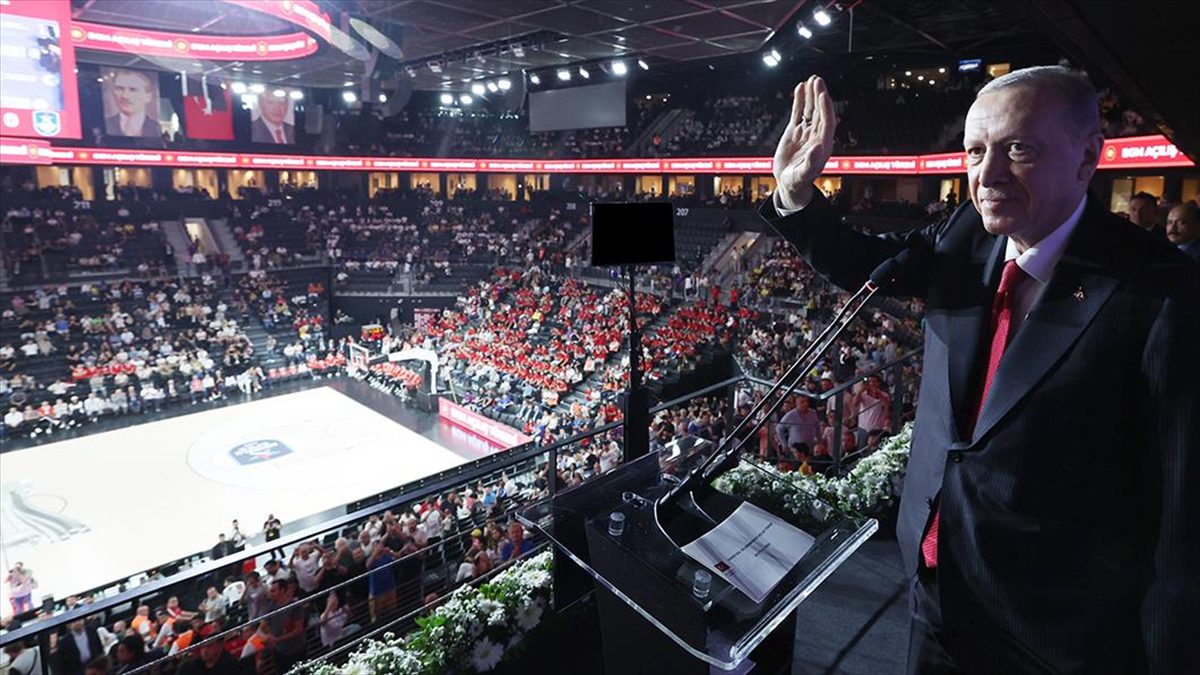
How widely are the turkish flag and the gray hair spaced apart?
84.4ft

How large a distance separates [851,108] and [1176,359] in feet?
74.3

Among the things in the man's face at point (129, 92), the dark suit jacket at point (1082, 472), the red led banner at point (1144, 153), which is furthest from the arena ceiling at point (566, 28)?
the dark suit jacket at point (1082, 472)

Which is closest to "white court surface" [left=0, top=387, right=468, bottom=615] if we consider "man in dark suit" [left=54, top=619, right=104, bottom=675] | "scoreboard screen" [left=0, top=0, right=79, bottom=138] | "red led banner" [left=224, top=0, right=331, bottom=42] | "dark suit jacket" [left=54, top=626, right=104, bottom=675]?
"man in dark suit" [left=54, top=619, right=104, bottom=675]

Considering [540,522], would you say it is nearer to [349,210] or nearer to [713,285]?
[713,285]

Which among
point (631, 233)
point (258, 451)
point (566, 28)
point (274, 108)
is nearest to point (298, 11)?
point (566, 28)

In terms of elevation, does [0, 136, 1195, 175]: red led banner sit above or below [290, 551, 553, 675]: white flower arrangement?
above

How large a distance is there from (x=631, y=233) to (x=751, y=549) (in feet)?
5.77

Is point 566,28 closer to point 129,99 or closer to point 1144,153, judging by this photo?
point 1144,153

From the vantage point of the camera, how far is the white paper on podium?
1256 mm

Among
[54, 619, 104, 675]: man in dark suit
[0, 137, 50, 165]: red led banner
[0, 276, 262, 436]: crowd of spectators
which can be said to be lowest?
[54, 619, 104, 675]: man in dark suit

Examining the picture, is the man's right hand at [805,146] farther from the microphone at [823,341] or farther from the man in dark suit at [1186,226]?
the man in dark suit at [1186,226]

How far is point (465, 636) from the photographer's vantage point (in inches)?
94.0

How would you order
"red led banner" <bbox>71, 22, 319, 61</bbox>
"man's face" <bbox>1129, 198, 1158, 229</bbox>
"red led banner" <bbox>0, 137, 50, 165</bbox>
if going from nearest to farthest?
"man's face" <bbox>1129, 198, 1158, 229</bbox> < "red led banner" <bbox>0, 137, 50, 165</bbox> < "red led banner" <bbox>71, 22, 319, 61</bbox>

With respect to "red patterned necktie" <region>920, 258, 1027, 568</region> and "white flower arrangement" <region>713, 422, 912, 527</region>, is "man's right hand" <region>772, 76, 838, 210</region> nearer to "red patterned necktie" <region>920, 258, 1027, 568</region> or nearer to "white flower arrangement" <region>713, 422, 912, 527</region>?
"red patterned necktie" <region>920, 258, 1027, 568</region>
